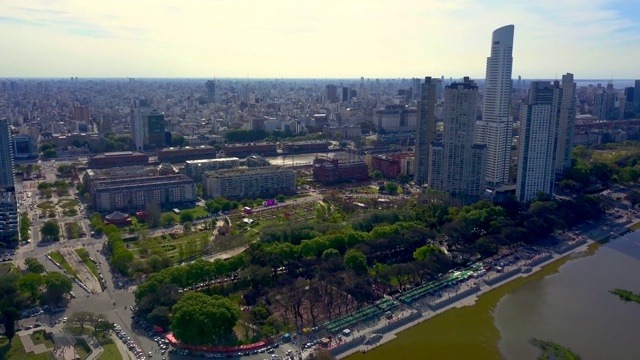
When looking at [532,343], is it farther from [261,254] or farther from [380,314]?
Answer: [261,254]

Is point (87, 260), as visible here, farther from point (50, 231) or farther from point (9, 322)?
point (9, 322)

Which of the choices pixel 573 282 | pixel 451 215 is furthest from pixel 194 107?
pixel 573 282

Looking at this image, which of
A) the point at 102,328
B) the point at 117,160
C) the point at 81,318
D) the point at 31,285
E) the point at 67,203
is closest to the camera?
the point at 102,328

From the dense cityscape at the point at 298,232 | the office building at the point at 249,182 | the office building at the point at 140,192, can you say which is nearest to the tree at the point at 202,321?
the dense cityscape at the point at 298,232

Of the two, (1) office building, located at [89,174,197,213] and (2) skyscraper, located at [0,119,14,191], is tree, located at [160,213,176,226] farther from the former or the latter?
(2) skyscraper, located at [0,119,14,191]

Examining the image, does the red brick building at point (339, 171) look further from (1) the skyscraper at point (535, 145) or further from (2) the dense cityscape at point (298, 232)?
(1) the skyscraper at point (535, 145)

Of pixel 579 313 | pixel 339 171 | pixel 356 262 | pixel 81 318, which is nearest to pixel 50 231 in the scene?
pixel 81 318

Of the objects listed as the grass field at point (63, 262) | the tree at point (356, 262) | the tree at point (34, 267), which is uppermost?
the tree at point (356, 262)
